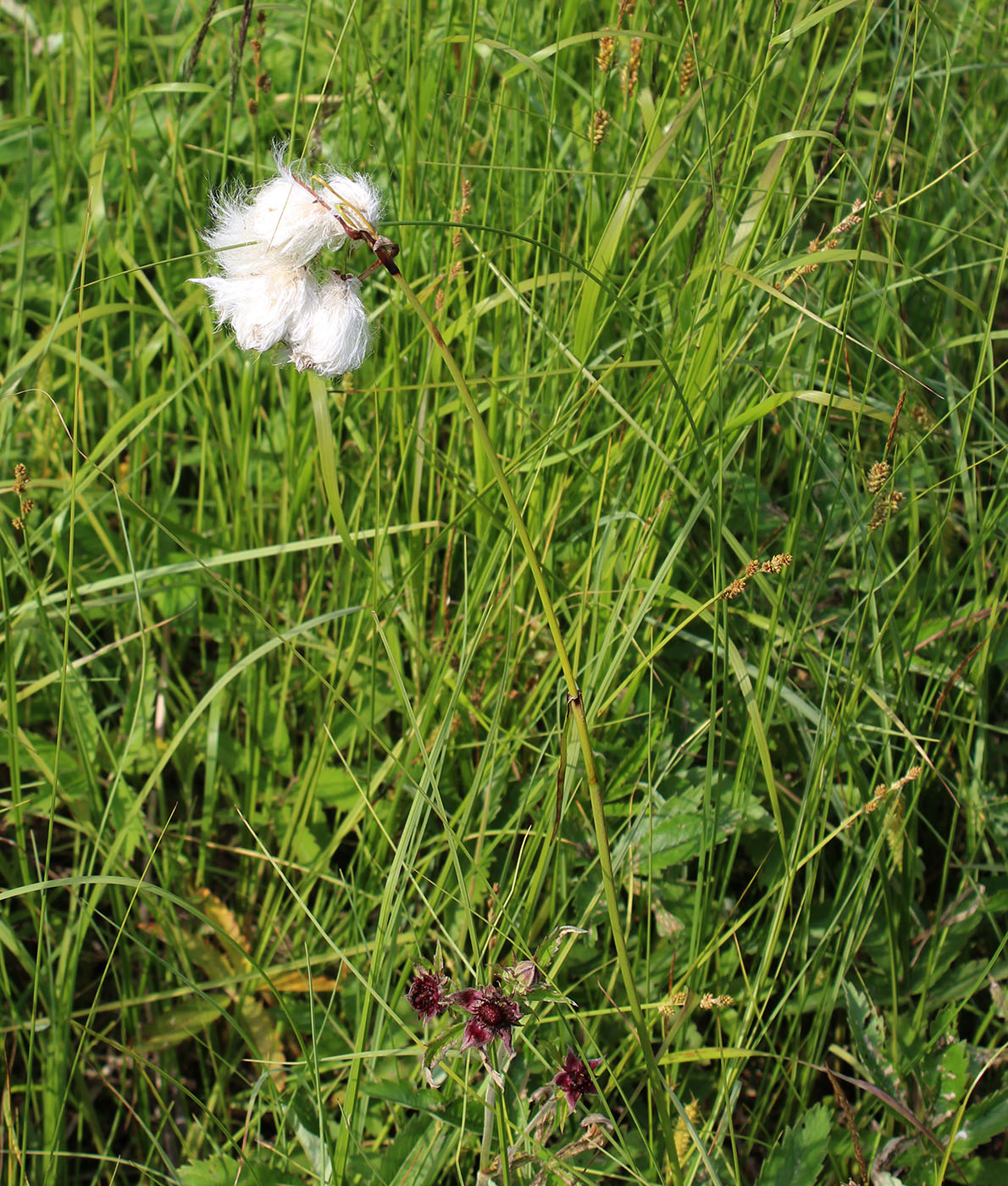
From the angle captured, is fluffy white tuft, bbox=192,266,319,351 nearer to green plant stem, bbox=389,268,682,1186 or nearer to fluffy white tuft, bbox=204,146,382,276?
fluffy white tuft, bbox=204,146,382,276

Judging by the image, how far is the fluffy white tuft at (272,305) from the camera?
34.2 inches

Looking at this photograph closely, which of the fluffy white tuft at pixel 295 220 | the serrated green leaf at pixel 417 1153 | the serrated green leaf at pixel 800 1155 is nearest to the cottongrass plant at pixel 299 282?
the fluffy white tuft at pixel 295 220

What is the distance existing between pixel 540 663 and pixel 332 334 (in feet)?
2.38

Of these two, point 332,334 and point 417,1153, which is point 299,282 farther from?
point 417,1153

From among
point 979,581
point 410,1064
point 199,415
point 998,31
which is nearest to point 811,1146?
point 410,1064

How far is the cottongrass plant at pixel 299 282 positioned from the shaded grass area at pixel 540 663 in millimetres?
159

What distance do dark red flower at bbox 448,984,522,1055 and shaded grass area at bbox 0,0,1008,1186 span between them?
11 cm

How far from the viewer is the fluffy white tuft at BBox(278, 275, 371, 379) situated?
0.87 metres

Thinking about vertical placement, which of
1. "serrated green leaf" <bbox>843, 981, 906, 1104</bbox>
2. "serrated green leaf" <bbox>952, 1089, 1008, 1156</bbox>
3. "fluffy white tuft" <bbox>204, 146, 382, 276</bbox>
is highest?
"fluffy white tuft" <bbox>204, 146, 382, 276</bbox>

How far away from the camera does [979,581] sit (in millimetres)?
1379

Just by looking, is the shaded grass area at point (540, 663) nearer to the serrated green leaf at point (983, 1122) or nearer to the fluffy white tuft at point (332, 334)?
the serrated green leaf at point (983, 1122)

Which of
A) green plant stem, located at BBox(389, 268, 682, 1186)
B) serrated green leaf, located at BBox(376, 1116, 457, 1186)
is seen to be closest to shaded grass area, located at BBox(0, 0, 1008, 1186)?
serrated green leaf, located at BBox(376, 1116, 457, 1186)

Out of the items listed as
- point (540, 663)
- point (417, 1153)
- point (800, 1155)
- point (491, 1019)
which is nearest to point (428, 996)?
point (491, 1019)

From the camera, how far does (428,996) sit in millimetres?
873
